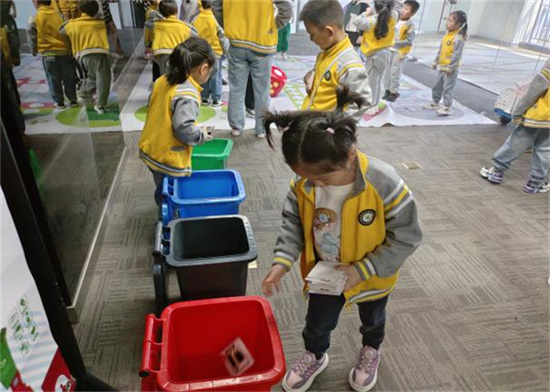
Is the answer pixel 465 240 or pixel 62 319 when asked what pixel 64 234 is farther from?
pixel 465 240

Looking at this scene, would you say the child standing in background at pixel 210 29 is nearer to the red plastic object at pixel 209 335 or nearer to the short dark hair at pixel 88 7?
the short dark hair at pixel 88 7

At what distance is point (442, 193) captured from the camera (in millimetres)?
2875

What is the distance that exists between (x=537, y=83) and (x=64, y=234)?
2.94 metres

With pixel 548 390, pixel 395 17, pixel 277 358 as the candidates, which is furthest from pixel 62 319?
pixel 395 17

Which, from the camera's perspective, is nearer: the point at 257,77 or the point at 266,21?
the point at 266,21

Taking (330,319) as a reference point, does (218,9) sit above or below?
above

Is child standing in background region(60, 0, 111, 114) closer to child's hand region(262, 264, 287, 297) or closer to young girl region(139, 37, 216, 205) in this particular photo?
young girl region(139, 37, 216, 205)

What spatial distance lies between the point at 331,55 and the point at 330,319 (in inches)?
53.7

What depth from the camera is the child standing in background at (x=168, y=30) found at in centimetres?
349

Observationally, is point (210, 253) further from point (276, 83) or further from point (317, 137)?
point (276, 83)

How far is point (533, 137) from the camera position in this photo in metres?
2.91

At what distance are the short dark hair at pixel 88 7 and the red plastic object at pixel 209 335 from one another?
4.83 feet

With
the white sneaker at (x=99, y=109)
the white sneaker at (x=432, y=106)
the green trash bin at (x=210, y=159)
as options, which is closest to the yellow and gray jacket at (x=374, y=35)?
the white sneaker at (x=432, y=106)

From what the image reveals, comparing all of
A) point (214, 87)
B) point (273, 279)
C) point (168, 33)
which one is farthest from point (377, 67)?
point (273, 279)
